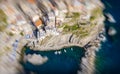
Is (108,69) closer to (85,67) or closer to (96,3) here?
(85,67)

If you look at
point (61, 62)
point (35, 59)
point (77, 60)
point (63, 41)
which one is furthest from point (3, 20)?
point (77, 60)

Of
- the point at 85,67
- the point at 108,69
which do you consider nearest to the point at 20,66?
the point at 85,67

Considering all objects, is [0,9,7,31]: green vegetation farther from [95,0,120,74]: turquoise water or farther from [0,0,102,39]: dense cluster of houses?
[95,0,120,74]: turquoise water

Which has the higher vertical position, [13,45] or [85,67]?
[13,45]

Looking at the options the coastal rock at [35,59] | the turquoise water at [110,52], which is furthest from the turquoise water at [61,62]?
the turquoise water at [110,52]

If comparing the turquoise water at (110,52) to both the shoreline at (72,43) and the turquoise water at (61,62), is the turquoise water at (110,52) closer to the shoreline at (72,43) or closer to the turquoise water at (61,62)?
the shoreline at (72,43)

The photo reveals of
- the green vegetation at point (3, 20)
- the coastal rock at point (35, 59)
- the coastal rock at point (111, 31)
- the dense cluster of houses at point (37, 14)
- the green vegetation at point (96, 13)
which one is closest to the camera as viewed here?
the green vegetation at point (3, 20)

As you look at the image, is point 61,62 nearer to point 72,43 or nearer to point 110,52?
point 72,43

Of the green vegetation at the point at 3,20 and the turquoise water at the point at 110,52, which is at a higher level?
the green vegetation at the point at 3,20

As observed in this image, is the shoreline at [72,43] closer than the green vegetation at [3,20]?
No
